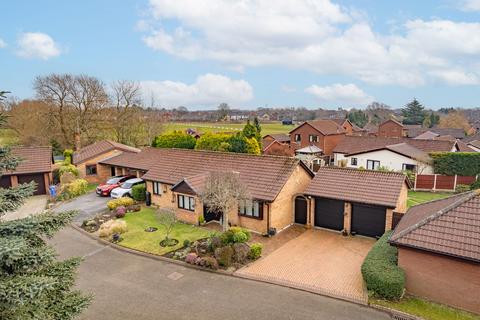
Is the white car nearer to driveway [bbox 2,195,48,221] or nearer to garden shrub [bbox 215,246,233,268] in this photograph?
driveway [bbox 2,195,48,221]

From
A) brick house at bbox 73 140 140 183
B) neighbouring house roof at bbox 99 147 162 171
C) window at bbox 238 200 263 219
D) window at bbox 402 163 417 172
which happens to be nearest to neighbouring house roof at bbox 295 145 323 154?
window at bbox 402 163 417 172

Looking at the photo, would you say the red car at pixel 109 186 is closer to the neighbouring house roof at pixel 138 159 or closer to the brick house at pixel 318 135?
the neighbouring house roof at pixel 138 159

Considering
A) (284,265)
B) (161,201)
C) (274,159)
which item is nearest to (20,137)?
(161,201)

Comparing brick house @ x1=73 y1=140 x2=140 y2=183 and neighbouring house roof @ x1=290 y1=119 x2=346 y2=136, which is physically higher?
neighbouring house roof @ x1=290 y1=119 x2=346 y2=136

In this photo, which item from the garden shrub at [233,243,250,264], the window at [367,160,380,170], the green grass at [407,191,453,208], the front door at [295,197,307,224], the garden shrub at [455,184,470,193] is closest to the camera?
the garden shrub at [233,243,250,264]

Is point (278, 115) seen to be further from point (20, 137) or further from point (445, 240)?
point (445, 240)

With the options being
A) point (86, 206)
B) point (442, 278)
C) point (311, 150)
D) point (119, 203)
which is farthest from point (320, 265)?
point (311, 150)
